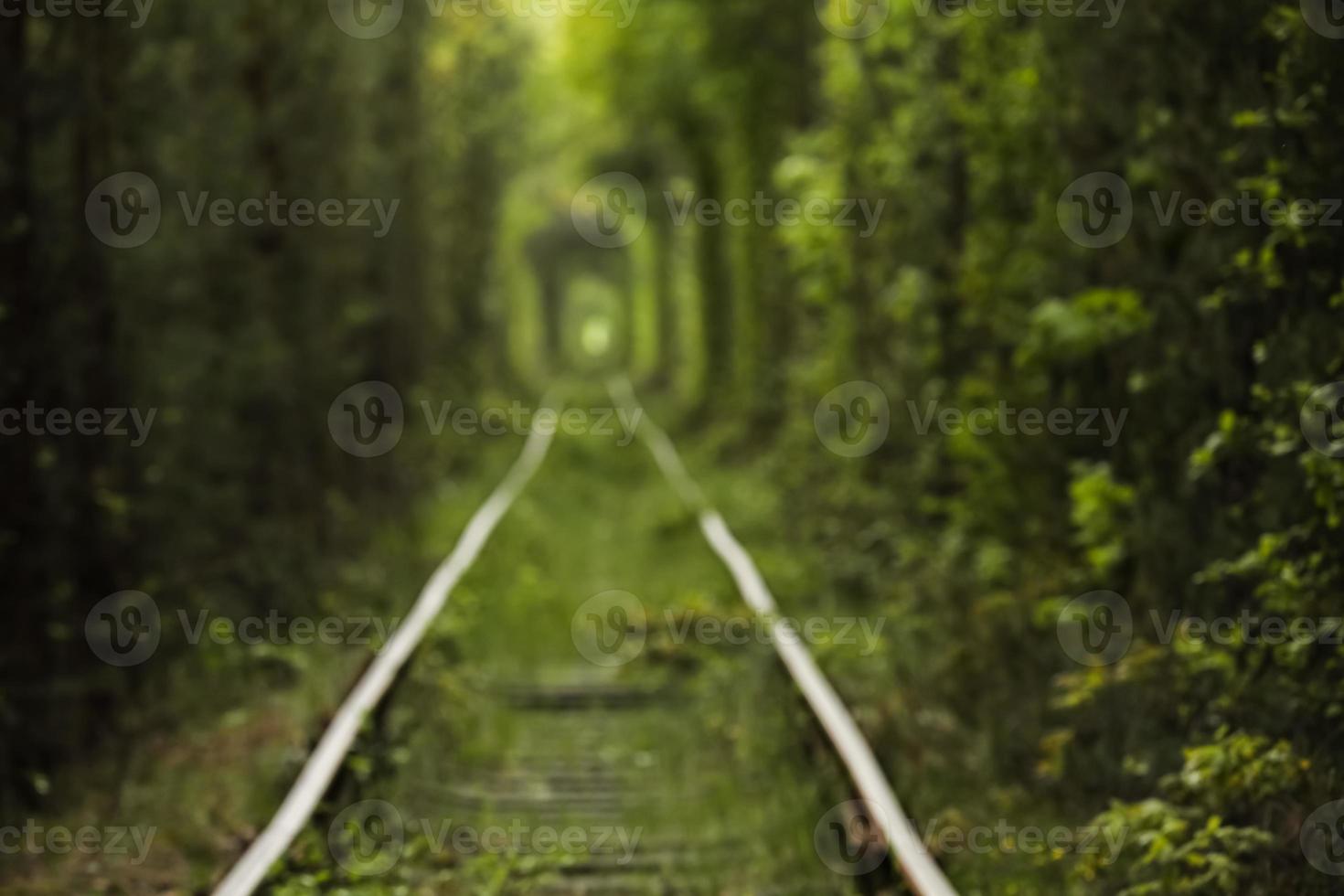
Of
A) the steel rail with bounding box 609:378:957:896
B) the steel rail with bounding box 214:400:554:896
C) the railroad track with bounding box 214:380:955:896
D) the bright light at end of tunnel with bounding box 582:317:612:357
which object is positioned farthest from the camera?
the bright light at end of tunnel with bounding box 582:317:612:357

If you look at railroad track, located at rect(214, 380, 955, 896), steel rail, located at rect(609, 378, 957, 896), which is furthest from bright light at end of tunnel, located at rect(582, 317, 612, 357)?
railroad track, located at rect(214, 380, 955, 896)

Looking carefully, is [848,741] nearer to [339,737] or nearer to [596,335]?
[339,737]

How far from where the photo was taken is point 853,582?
38.7ft

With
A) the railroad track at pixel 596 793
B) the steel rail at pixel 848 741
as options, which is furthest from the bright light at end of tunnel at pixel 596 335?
the railroad track at pixel 596 793

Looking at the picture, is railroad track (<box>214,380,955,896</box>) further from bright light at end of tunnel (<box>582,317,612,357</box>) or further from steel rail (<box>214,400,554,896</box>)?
bright light at end of tunnel (<box>582,317,612,357</box>)

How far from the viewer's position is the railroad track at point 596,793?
564 cm

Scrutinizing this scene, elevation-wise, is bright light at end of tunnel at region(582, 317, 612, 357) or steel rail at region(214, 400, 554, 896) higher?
bright light at end of tunnel at region(582, 317, 612, 357)

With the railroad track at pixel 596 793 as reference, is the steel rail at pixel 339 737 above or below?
above

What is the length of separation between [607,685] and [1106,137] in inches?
172

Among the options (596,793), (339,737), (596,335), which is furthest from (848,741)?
(596,335)

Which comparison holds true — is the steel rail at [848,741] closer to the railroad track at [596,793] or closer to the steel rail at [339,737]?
the railroad track at [596,793]

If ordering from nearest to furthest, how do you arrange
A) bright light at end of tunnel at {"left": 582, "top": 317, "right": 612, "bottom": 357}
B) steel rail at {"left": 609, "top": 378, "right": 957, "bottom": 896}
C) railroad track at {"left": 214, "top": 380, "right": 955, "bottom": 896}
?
steel rail at {"left": 609, "top": 378, "right": 957, "bottom": 896}, railroad track at {"left": 214, "top": 380, "right": 955, "bottom": 896}, bright light at end of tunnel at {"left": 582, "top": 317, "right": 612, "bottom": 357}

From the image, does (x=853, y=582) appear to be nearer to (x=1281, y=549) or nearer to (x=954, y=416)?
(x=954, y=416)

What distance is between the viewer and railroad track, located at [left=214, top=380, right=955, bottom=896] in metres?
5.64
